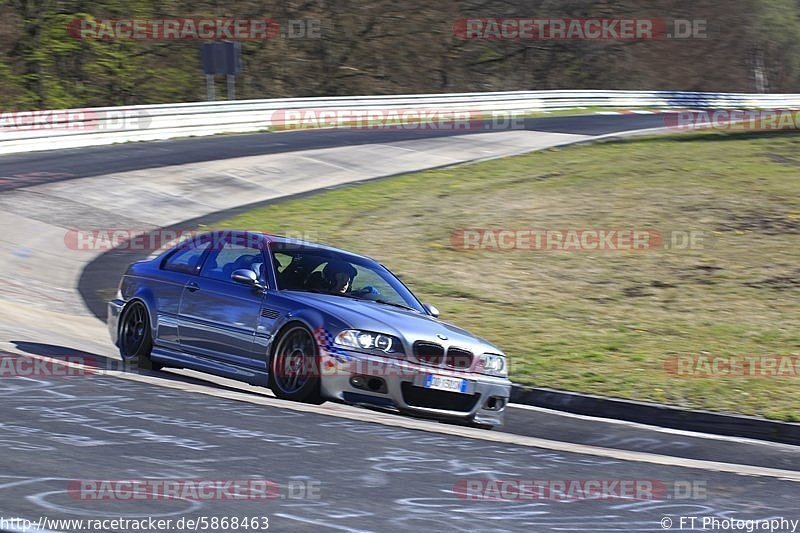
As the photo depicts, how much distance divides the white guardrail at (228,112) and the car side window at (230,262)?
1811cm

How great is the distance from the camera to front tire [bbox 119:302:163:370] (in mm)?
10445

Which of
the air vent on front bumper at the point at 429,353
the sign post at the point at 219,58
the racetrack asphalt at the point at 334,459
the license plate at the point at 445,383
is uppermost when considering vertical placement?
the sign post at the point at 219,58

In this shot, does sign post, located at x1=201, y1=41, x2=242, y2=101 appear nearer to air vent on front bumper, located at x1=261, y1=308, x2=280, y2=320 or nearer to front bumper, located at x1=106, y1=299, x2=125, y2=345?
front bumper, located at x1=106, y1=299, x2=125, y2=345

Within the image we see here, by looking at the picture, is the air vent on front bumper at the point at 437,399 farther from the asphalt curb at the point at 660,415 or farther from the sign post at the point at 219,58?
the sign post at the point at 219,58

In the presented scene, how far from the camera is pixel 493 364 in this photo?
942cm

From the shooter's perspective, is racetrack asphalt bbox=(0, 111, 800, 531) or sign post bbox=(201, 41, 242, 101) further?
sign post bbox=(201, 41, 242, 101)

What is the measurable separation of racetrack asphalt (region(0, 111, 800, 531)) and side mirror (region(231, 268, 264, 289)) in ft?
3.11

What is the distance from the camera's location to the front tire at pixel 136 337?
10445 mm

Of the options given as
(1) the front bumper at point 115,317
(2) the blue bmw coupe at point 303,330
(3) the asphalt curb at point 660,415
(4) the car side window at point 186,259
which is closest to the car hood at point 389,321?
(2) the blue bmw coupe at point 303,330

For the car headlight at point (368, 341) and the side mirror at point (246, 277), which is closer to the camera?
the car headlight at point (368, 341)

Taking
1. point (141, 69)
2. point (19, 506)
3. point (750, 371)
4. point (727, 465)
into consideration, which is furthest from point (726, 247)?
point (141, 69)

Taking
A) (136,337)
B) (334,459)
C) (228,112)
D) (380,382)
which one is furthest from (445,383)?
(228,112)

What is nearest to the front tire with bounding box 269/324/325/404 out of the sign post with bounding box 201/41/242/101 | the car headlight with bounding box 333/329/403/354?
the car headlight with bounding box 333/329/403/354

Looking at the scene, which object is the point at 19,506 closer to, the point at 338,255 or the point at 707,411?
the point at 338,255
